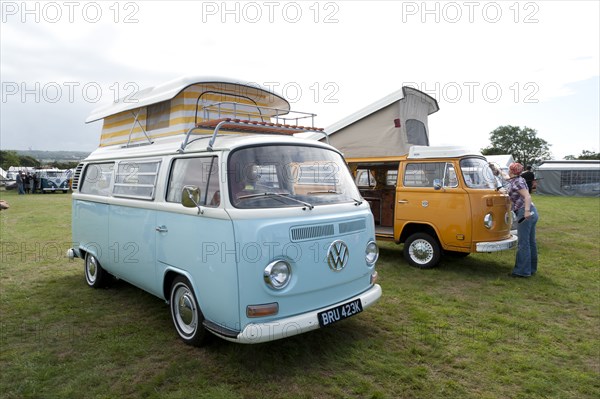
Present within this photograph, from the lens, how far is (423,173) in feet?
24.7

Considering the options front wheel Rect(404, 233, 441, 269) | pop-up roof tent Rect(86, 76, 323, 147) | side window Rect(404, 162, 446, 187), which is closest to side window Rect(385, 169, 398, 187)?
side window Rect(404, 162, 446, 187)

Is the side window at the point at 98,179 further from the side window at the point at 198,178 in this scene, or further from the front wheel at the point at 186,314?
the front wheel at the point at 186,314

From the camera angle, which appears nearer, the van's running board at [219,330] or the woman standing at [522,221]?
the van's running board at [219,330]

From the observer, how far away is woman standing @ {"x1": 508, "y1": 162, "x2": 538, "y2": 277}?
6641mm

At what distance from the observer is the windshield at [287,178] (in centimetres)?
364

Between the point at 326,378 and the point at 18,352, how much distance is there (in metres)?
3.21

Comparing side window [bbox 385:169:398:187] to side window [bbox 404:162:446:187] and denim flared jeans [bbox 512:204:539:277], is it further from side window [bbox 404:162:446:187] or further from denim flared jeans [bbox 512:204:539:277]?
denim flared jeans [bbox 512:204:539:277]

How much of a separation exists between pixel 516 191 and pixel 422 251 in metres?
1.97

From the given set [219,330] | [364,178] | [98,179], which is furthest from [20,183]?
[219,330]

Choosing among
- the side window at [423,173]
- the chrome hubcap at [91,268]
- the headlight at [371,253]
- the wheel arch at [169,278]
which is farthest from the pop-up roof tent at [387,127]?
the chrome hubcap at [91,268]

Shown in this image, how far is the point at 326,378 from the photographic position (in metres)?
3.52

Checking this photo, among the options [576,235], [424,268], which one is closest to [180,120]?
[424,268]

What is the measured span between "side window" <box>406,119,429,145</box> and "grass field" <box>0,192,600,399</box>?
322 centimetres

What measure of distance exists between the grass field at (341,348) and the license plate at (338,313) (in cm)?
44
